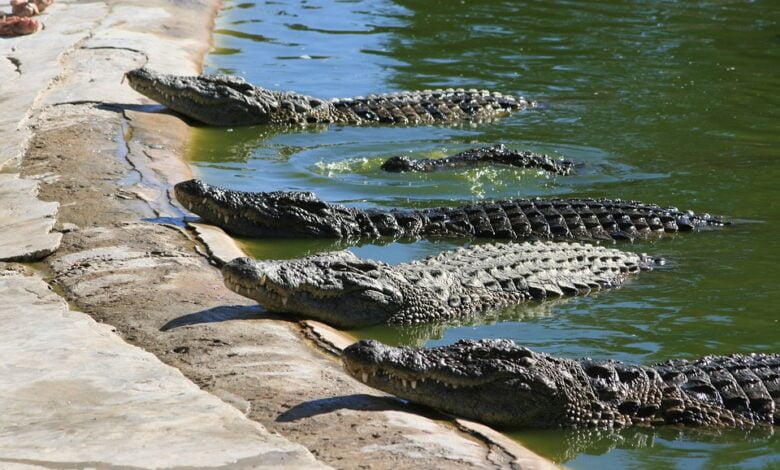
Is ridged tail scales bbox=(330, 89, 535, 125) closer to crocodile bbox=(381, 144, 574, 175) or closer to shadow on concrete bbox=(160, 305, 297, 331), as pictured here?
crocodile bbox=(381, 144, 574, 175)

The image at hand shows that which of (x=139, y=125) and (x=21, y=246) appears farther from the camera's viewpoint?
(x=139, y=125)

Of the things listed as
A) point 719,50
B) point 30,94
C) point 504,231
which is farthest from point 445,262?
point 719,50

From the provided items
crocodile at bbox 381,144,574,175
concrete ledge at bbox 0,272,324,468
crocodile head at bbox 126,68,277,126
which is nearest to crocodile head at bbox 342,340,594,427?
concrete ledge at bbox 0,272,324,468

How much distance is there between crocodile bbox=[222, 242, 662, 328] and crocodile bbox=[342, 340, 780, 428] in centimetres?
128

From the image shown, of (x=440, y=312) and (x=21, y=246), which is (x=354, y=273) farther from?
(x=21, y=246)

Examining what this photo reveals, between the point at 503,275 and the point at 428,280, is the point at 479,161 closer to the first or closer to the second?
the point at 503,275

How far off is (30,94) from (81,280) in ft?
18.6

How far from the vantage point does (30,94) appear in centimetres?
1177

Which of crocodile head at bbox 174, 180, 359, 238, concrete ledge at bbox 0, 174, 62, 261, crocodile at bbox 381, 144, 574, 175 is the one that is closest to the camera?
concrete ledge at bbox 0, 174, 62, 261

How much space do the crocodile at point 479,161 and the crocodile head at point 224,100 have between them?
239 centimetres

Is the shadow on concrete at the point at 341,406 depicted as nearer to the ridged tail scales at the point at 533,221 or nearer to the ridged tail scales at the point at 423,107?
the ridged tail scales at the point at 533,221

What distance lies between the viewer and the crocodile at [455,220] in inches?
347

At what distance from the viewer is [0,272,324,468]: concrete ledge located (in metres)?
4.34

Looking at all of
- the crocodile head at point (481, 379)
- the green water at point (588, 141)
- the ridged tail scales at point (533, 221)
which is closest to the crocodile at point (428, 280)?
the green water at point (588, 141)
